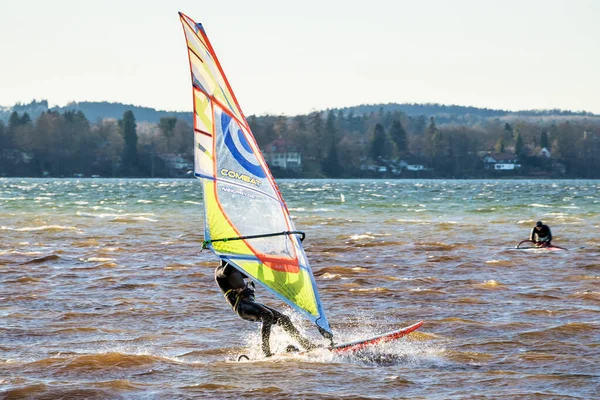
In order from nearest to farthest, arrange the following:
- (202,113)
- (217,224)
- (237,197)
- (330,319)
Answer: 1. (202,113)
2. (217,224)
3. (237,197)
4. (330,319)

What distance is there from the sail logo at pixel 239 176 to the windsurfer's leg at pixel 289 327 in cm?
152

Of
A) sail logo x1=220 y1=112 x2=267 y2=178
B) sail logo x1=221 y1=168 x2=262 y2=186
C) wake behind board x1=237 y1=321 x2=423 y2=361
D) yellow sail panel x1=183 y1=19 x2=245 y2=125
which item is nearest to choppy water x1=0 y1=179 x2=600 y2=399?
wake behind board x1=237 y1=321 x2=423 y2=361

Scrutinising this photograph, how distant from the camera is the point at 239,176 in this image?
1084cm

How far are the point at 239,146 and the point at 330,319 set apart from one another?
18.2ft

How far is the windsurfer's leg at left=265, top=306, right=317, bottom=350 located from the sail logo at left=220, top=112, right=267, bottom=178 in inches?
66.1

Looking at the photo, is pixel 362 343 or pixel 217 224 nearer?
pixel 217 224

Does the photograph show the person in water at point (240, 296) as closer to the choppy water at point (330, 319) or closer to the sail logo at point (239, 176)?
the choppy water at point (330, 319)

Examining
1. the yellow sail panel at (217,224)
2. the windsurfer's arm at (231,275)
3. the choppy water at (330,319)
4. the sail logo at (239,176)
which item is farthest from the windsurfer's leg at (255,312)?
the sail logo at (239,176)

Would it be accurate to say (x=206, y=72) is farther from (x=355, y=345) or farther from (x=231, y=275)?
(x=355, y=345)

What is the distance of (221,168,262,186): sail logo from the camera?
422 inches

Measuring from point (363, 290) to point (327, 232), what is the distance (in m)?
17.9

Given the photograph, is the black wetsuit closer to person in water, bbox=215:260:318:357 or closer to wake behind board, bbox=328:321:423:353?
wake behind board, bbox=328:321:423:353

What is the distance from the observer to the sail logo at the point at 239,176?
10.7 meters

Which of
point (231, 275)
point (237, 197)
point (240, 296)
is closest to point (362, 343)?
point (240, 296)
